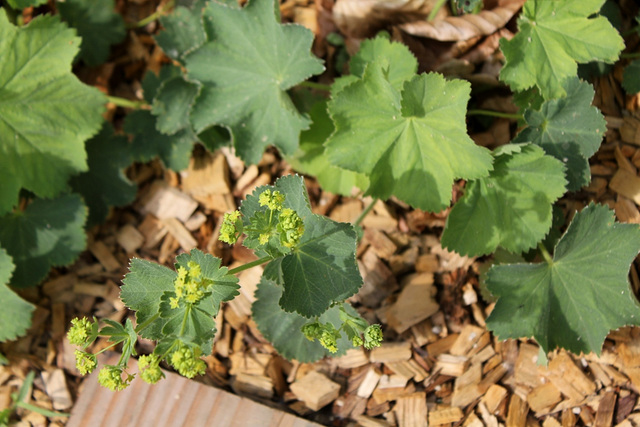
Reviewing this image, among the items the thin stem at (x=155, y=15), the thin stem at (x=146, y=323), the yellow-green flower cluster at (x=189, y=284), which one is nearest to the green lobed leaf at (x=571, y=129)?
the yellow-green flower cluster at (x=189, y=284)

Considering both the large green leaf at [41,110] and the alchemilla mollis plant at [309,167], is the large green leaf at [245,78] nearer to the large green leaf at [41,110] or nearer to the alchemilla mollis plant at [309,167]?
the alchemilla mollis plant at [309,167]

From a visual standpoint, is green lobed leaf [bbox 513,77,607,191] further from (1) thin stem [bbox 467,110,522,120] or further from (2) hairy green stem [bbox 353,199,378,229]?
(2) hairy green stem [bbox 353,199,378,229]

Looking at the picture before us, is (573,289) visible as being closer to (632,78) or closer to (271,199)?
(632,78)

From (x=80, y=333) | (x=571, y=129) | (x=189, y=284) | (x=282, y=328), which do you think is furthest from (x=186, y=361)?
(x=571, y=129)

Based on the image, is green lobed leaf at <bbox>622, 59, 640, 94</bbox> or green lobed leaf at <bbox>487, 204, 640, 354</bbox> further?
green lobed leaf at <bbox>622, 59, 640, 94</bbox>

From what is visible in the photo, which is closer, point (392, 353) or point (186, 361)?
point (186, 361)

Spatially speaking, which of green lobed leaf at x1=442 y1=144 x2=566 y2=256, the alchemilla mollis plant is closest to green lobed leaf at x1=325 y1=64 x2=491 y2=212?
the alchemilla mollis plant
